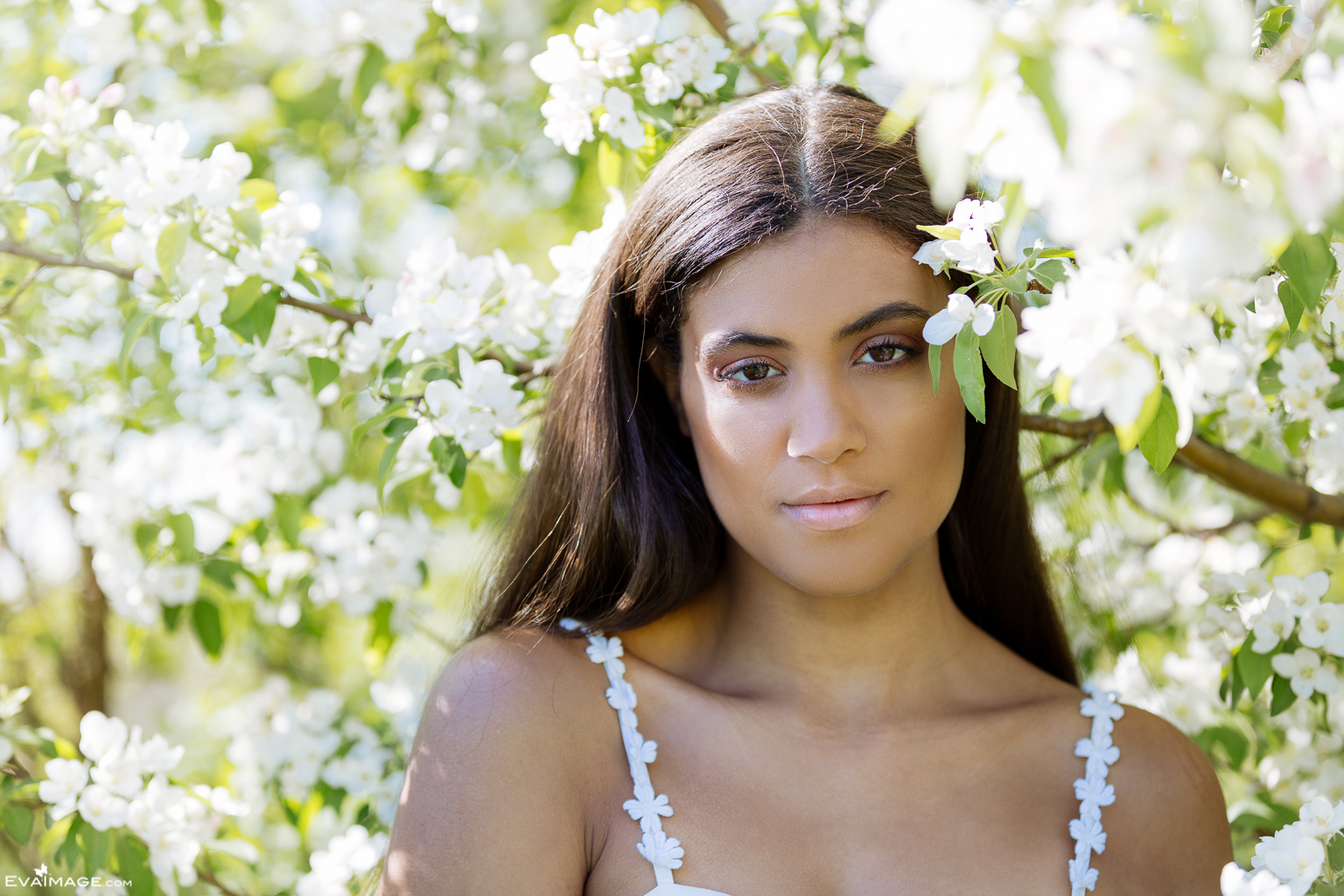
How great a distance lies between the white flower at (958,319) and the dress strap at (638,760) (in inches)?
33.7

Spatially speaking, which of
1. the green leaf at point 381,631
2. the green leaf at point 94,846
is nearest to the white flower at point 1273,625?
the green leaf at point 381,631

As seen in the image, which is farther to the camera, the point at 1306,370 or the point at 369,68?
the point at 369,68

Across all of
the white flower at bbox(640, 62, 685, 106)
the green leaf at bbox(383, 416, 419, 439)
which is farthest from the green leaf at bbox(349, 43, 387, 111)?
the green leaf at bbox(383, 416, 419, 439)

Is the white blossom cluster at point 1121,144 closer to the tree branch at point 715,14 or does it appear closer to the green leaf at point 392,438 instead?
the green leaf at point 392,438

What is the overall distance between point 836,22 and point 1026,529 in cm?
100

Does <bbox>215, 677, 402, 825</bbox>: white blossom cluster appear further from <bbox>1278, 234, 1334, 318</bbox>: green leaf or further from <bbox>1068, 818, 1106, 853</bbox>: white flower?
<bbox>1278, 234, 1334, 318</bbox>: green leaf

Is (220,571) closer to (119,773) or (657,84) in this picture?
(119,773)

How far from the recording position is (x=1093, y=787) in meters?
1.91

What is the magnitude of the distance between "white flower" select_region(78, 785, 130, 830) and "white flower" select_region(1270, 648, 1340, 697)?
1.80 m

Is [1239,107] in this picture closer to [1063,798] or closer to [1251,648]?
[1251,648]

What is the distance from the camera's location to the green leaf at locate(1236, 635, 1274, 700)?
1.75 metres

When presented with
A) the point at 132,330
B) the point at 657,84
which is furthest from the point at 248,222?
the point at 657,84

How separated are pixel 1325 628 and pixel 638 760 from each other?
106 cm

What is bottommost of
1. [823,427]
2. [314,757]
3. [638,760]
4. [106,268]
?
[314,757]
